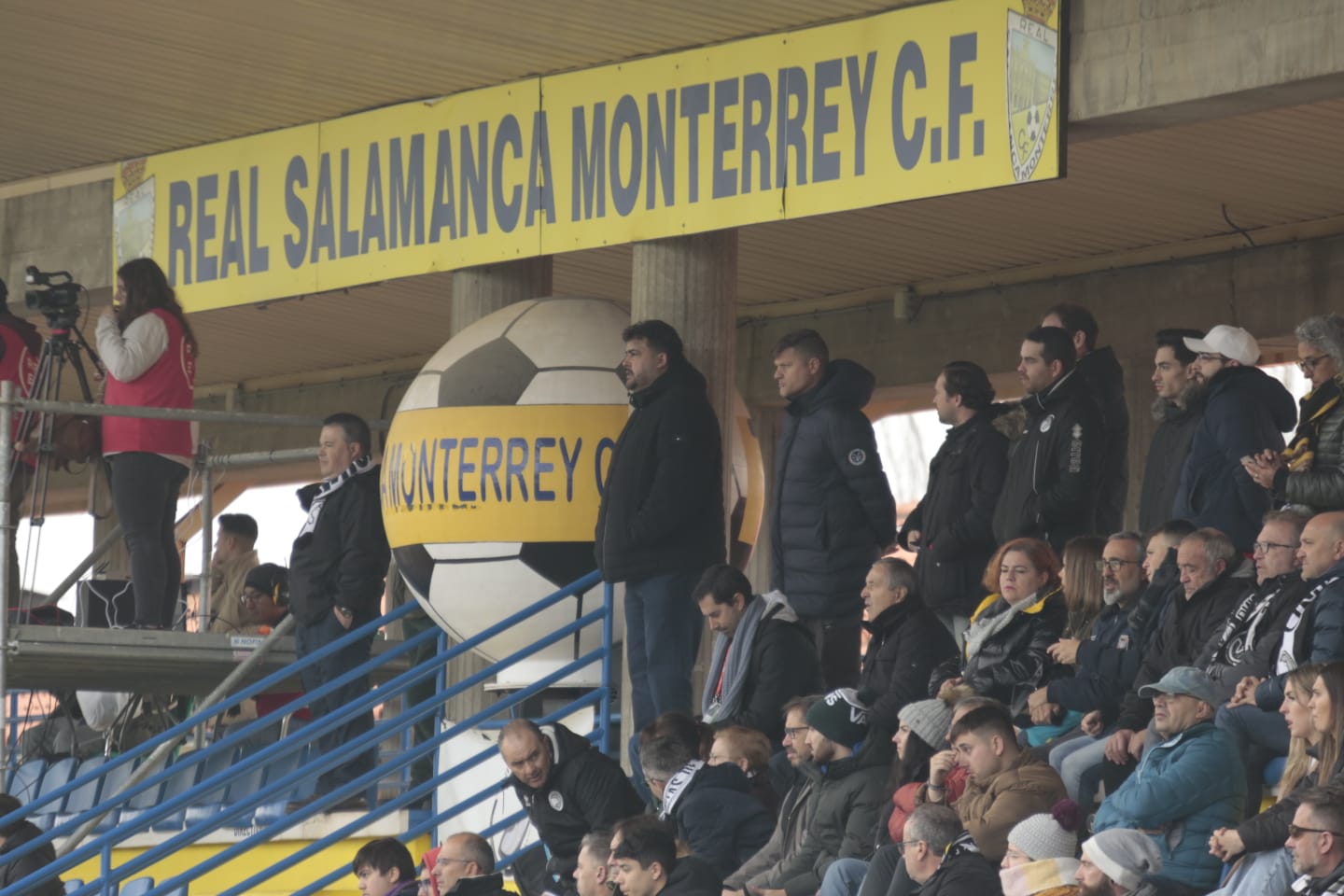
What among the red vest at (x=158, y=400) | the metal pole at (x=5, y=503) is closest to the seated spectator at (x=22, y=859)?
the metal pole at (x=5, y=503)

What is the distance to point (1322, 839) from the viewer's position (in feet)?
22.7

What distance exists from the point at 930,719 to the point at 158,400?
5.48m

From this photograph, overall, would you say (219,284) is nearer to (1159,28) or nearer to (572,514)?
(572,514)

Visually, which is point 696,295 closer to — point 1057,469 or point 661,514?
point 661,514

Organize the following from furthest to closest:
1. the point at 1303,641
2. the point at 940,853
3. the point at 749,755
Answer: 1. the point at 749,755
2. the point at 1303,641
3. the point at 940,853

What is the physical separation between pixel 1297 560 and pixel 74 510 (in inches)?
809

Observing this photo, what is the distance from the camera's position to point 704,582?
10492mm

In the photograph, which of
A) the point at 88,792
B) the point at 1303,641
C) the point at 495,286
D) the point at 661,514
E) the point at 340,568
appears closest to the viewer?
the point at 1303,641

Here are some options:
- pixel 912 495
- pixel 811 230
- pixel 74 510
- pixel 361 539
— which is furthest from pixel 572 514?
pixel 74 510

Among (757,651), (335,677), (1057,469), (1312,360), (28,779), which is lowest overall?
(28,779)

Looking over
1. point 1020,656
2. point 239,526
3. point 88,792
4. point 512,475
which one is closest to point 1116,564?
point 1020,656

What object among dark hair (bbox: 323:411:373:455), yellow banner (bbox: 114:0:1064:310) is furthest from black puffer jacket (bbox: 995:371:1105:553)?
dark hair (bbox: 323:411:373:455)

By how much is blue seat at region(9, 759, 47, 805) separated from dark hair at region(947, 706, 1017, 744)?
9345 millimetres

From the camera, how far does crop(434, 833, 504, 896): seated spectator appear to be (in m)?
10.0
